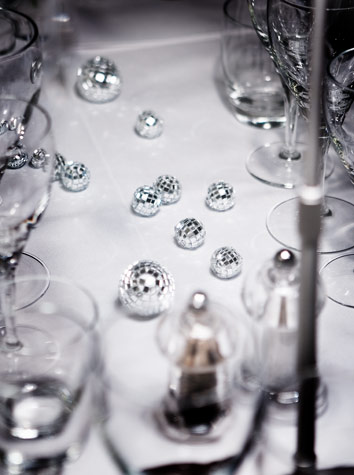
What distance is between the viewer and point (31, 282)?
0.57 meters

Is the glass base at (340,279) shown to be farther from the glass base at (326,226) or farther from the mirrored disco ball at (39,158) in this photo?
the mirrored disco ball at (39,158)

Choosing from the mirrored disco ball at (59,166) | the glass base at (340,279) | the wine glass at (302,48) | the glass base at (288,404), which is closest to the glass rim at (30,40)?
the mirrored disco ball at (59,166)

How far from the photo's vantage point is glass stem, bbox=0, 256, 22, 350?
0.57 metres

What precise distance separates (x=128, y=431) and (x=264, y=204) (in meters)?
0.43

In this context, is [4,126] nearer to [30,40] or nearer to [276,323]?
[30,40]

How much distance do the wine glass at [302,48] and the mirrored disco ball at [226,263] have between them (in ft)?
0.24

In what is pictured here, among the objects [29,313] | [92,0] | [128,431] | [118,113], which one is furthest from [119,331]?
[92,0]

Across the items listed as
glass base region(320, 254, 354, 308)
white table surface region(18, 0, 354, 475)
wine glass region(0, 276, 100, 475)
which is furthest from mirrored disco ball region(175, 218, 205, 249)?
wine glass region(0, 276, 100, 475)

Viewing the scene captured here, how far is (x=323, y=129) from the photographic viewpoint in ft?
2.59

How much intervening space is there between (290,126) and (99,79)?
0.23 meters

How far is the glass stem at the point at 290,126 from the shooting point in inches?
34.1

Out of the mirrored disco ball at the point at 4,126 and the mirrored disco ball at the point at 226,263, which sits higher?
the mirrored disco ball at the point at 4,126

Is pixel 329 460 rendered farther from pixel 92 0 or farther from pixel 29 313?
pixel 92 0

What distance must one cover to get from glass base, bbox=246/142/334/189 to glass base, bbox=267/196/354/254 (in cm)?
4
